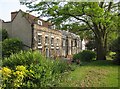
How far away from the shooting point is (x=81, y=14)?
1430cm

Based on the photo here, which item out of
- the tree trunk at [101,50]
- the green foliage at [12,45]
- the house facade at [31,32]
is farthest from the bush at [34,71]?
the house facade at [31,32]

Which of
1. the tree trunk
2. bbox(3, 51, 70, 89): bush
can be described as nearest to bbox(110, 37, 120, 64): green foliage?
the tree trunk

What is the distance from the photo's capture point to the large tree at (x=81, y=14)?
44.5 ft

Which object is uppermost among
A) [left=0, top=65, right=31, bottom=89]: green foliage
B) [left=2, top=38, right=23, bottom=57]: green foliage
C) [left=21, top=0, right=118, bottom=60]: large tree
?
[left=21, top=0, right=118, bottom=60]: large tree

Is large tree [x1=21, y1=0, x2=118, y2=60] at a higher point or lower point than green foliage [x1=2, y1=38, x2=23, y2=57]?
higher

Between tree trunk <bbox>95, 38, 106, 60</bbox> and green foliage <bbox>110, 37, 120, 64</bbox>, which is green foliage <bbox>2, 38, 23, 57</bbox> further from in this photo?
green foliage <bbox>110, 37, 120, 64</bbox>

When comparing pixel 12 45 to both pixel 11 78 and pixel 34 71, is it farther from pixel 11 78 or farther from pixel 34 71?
pixel 11 78

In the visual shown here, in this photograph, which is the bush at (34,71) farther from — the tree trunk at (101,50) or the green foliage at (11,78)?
the tree trunk at (101,50)

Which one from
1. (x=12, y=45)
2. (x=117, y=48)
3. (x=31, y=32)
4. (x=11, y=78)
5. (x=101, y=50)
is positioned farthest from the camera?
(x=31, y=32)

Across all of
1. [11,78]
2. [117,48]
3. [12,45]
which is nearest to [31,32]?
[12,45]

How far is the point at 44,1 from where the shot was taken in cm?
1536

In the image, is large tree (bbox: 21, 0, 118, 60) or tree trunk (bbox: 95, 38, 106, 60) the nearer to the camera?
large tree (bbox: 21, 0, 118, 60)

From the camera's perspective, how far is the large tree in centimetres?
1357

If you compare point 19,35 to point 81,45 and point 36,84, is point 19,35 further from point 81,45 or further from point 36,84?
point 36,84
